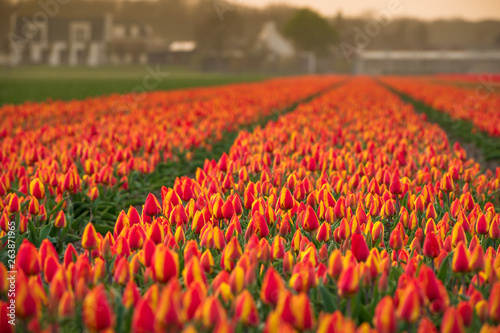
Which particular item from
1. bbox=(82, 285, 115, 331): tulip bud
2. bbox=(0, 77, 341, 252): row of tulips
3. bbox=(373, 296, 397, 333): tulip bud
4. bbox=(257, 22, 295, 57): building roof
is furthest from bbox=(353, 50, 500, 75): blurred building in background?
bbox=(82, 285, 115, 331): tulip bud

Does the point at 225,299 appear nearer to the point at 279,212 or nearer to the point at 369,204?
the point at 279,212

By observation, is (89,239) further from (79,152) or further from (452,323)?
(79,152)

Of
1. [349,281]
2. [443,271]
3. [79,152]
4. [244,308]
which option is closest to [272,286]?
[244,308]

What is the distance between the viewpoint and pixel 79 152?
6.16 m

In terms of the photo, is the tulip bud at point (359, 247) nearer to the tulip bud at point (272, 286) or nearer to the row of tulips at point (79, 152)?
the tulip bud at point (272, 286)

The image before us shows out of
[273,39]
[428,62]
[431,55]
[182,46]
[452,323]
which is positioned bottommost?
[452,323]

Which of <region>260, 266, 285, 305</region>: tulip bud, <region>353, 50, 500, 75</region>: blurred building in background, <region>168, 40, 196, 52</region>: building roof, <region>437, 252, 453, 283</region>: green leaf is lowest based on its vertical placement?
<region>437, 252, 453, 283</region>: green leaf

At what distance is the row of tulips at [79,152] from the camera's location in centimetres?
436

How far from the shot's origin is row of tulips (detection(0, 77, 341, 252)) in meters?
4.36

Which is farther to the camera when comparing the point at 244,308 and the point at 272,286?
the point at 272,286

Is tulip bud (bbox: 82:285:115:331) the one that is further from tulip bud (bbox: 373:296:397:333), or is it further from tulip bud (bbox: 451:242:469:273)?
tulip bud (bbox: 451:242:469:273)

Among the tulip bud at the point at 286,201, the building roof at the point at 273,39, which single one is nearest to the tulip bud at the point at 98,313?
the tulip bud at the point at 286,201

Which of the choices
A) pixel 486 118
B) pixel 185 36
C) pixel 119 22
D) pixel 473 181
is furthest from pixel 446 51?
pixel 473 181

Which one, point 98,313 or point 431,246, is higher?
point 98,313
